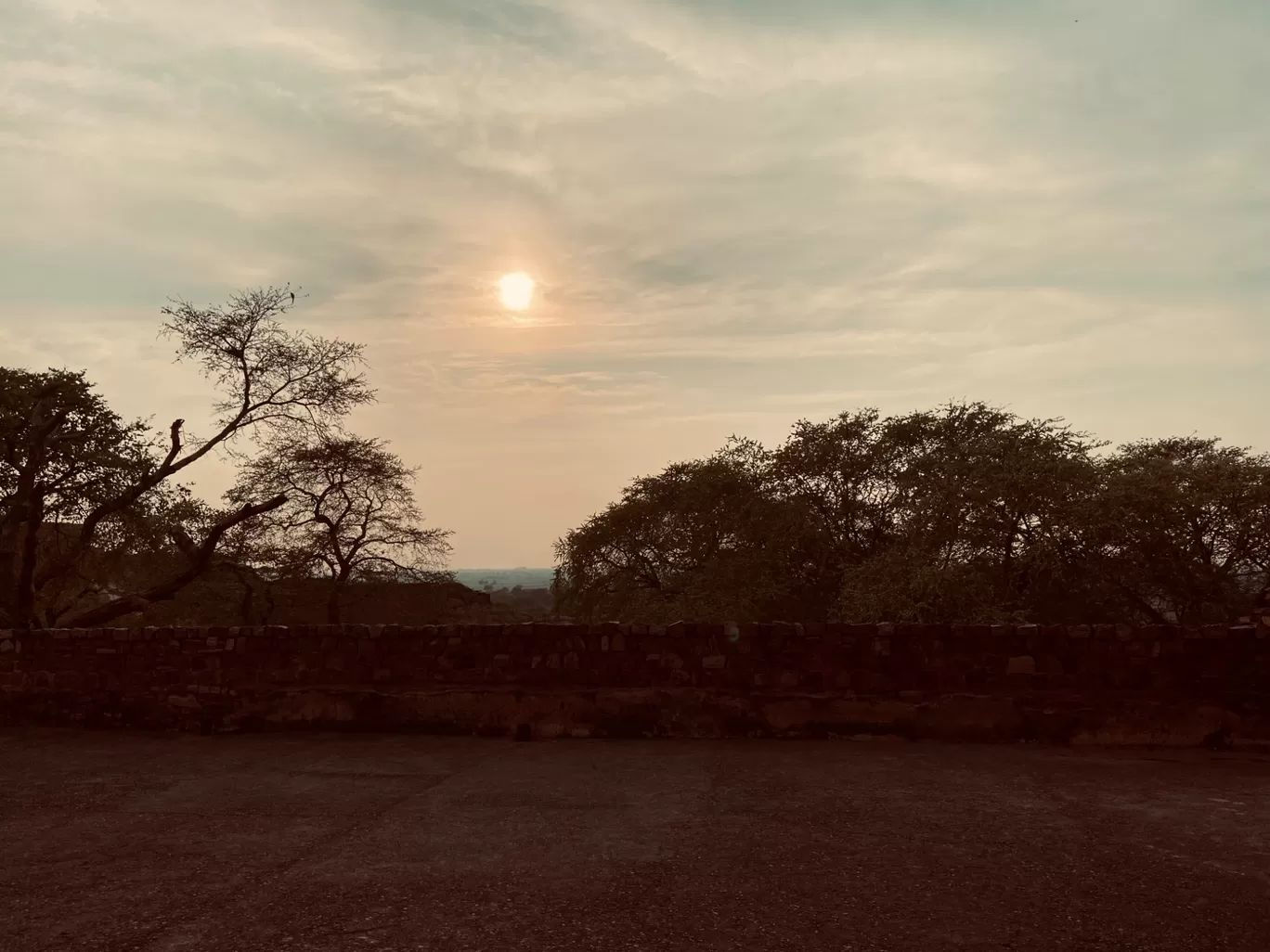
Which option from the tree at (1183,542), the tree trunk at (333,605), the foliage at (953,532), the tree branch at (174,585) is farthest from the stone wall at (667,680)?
the tree trunk at (333,605)

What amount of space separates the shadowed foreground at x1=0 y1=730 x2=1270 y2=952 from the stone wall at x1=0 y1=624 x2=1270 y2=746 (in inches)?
20.1

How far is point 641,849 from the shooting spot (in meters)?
5.94

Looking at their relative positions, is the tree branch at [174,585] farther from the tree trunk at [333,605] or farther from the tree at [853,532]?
the tree at [853,532]

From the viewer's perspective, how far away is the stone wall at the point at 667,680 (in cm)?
906

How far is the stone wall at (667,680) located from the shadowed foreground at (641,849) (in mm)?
510

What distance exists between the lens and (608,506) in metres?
30.7

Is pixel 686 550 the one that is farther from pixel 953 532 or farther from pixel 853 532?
pixel 953 532

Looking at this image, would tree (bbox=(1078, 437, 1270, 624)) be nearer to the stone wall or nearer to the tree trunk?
the stone wall

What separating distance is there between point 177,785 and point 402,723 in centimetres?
262

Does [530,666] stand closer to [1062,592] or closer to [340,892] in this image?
[340,892]

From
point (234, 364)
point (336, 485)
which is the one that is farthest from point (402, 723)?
point (336, 485)

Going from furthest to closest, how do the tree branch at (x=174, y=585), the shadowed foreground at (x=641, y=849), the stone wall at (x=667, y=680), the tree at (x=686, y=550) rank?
the tree at (x=686, y=550) < the tree branch at (x=174, y=585) < the stone wall at (x=667, y=680) < the shadowed foreground at (x=641, y=849)

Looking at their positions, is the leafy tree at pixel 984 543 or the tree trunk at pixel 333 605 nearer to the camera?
the leafy tree at pixel 984 543

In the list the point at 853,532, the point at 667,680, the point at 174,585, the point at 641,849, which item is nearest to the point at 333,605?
the point at 174,585
